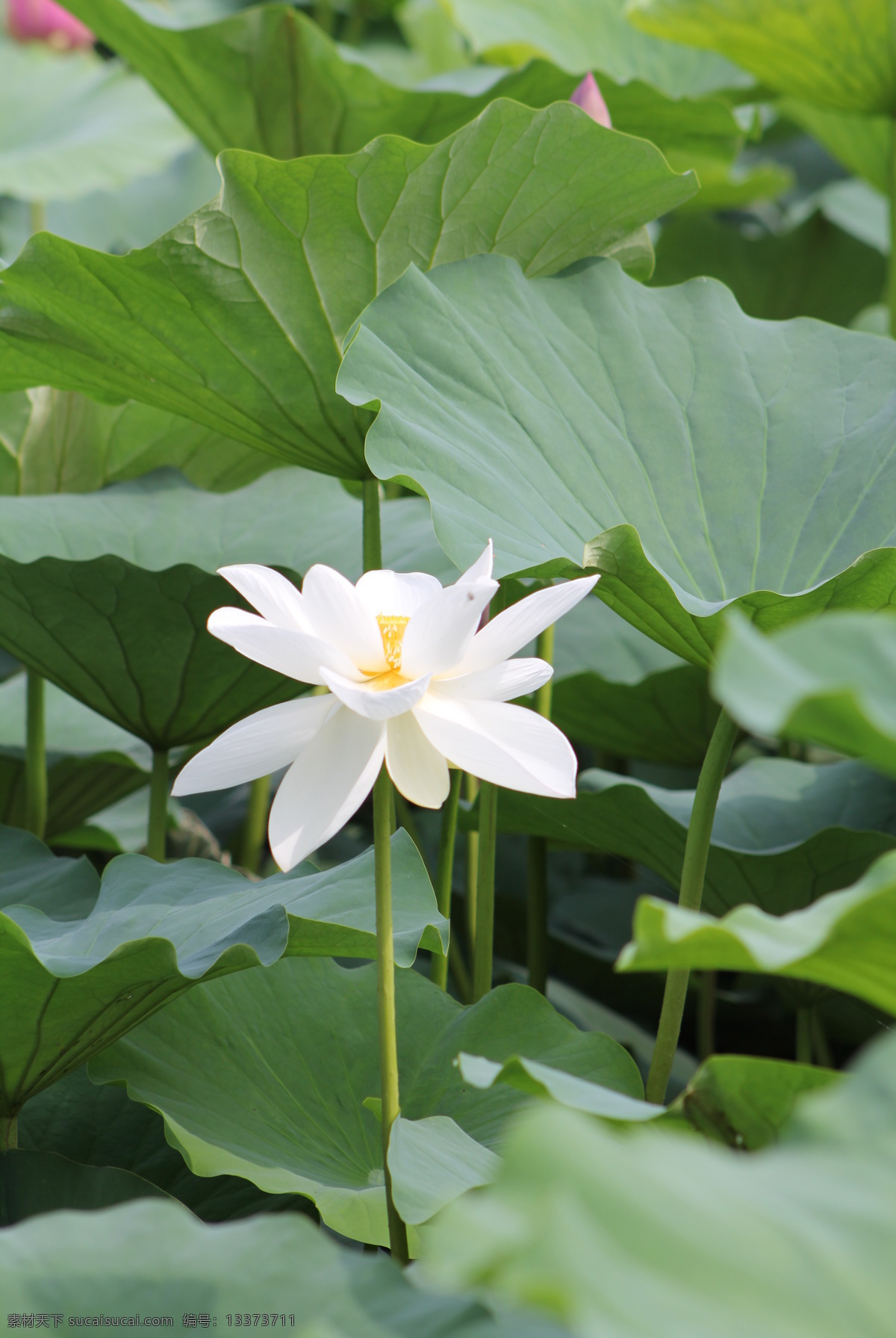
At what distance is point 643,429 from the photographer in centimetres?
85

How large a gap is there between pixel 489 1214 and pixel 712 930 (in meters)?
0.14

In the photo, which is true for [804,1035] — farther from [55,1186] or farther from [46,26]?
[46,26]

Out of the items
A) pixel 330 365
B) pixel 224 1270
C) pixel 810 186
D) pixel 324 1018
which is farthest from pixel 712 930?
pixel 810 186

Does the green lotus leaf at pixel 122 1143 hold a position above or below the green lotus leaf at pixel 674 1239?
below

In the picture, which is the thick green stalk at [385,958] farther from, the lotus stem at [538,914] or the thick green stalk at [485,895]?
the lotus stem at [538,914]

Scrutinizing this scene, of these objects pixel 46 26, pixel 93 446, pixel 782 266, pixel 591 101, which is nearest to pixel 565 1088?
pixel 591 101

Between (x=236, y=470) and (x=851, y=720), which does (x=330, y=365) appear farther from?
(x=851, y=720)

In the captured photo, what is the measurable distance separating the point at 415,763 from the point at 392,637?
57 millimetres

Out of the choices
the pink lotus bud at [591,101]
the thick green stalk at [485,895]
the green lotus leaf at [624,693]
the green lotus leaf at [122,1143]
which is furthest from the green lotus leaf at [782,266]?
the green lotus leaf at [122,1143]

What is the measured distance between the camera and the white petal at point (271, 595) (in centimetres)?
46

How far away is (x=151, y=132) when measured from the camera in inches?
79.7

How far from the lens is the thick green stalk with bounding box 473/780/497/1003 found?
33.4 inches

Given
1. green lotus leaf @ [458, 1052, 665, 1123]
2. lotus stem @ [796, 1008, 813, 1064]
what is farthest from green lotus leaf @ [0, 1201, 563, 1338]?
lotus stem @ [796, 1008, 813, 1064]

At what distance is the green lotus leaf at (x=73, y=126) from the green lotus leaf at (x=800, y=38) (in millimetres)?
938
